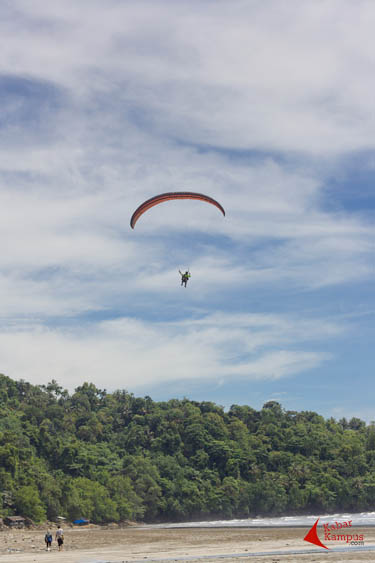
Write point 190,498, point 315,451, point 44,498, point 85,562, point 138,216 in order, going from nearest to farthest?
1. point 85,562
2. point 138,216
3. point 44,498
4. point 190,498
5. point 315,451

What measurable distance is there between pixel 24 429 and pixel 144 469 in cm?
2392

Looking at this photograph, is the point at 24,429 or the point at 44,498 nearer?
the point at 44,498

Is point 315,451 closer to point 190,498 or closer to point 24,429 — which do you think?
point 190,498

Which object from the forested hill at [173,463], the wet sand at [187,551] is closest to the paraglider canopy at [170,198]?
the wet sand at [187,551]

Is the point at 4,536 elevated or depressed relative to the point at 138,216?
depressed

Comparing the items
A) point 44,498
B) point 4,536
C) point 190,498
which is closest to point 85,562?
point 4,536

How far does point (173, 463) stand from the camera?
12088 centimetres

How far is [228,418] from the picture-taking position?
151750 millimetres

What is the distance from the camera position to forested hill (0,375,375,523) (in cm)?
8875

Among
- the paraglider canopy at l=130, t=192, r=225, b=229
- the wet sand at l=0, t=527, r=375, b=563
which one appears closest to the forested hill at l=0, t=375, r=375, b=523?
the wet sand at l=0, t=527, r=375, b=563

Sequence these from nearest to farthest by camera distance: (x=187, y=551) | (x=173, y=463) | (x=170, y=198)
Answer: (x=187, y=551) < (x=170, y=198) < (x=173, y=463)

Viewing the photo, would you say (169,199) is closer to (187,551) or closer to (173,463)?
(187,551)

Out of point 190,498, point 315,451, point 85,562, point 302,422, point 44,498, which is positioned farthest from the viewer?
point 302,422

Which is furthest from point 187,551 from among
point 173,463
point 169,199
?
point 173,463
